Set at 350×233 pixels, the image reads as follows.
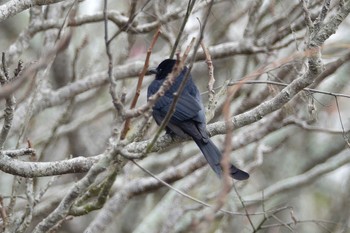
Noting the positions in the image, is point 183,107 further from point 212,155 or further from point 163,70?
point 163,70

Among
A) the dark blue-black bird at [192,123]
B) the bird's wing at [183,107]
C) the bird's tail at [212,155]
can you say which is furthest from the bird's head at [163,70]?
the bird's tail at [212,155]

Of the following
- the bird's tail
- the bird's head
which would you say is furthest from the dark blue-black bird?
the bird's head

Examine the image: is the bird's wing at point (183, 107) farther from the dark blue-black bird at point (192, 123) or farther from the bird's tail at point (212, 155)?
the bird's tail at point (212, 155)

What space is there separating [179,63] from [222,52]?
11.1 ft

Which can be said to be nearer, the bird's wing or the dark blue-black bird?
the dark blue-black bird

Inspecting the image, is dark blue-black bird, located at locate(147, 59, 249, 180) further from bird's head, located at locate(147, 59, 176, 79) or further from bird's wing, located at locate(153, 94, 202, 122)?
bird's head, located at locate(147, 59, 176, 79)

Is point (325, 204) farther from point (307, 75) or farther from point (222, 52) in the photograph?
point (307, 75)

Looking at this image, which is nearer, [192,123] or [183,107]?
[192,123]

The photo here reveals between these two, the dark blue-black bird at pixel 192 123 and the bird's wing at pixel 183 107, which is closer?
the dark blue-black bird at pixel 192 123

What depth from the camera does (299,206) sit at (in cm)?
966

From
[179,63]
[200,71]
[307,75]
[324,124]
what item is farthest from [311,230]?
[179,63]

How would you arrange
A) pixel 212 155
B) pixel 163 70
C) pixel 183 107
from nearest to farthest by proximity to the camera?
pixel 212 155 → pixel 183 107 → pixel 163 70

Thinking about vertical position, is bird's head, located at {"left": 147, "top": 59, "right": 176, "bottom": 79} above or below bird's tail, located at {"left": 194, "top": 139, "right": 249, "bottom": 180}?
above

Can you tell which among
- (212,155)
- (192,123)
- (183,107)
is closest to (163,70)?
(183,107)
